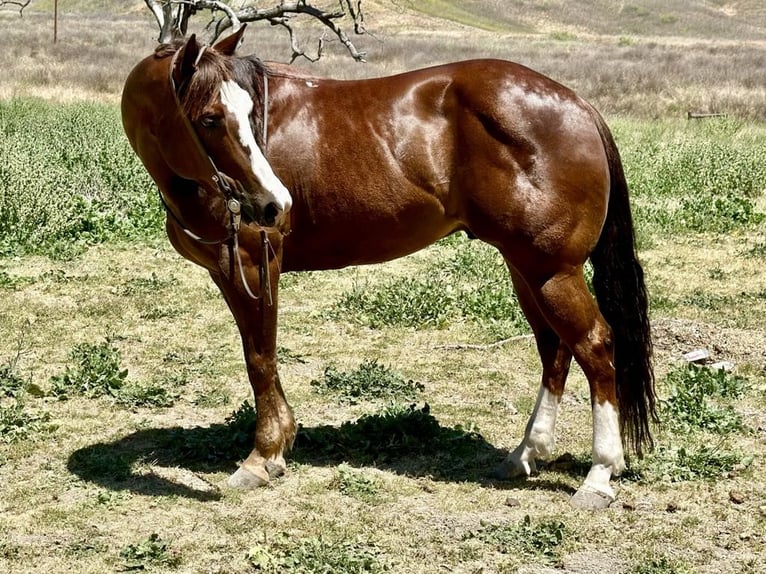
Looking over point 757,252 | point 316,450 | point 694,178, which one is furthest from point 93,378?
point 694,178

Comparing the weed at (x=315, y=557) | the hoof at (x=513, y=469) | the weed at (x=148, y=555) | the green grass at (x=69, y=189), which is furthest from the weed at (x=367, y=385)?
the green grass at (x=69, y=189)

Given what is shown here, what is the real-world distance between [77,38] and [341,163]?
40.2m

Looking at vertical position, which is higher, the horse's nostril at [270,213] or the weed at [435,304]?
the horse's nostril at [270,213]

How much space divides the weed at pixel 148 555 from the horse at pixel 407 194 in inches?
29.3

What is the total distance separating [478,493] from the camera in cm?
450

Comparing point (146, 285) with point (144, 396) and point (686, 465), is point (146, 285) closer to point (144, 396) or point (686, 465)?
point (144, 396)

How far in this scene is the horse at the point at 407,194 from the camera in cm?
421

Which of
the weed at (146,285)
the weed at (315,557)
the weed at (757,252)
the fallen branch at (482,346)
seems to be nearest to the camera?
the weed at (315,557)

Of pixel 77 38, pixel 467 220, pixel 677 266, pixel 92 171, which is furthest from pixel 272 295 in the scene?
pixel 77 38

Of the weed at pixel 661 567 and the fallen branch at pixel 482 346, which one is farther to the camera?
the fallen branch at pixel 482 346

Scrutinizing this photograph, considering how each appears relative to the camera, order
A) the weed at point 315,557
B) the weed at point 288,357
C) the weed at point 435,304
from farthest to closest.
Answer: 1. the weed at point 435,304
2. the weed at point 288,357
3. the weed at point 315,557

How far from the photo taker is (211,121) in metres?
4.04

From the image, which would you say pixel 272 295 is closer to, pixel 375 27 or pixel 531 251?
pixel 531 251

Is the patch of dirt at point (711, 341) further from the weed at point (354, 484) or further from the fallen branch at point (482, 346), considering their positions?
the weed at point (354, 484)
